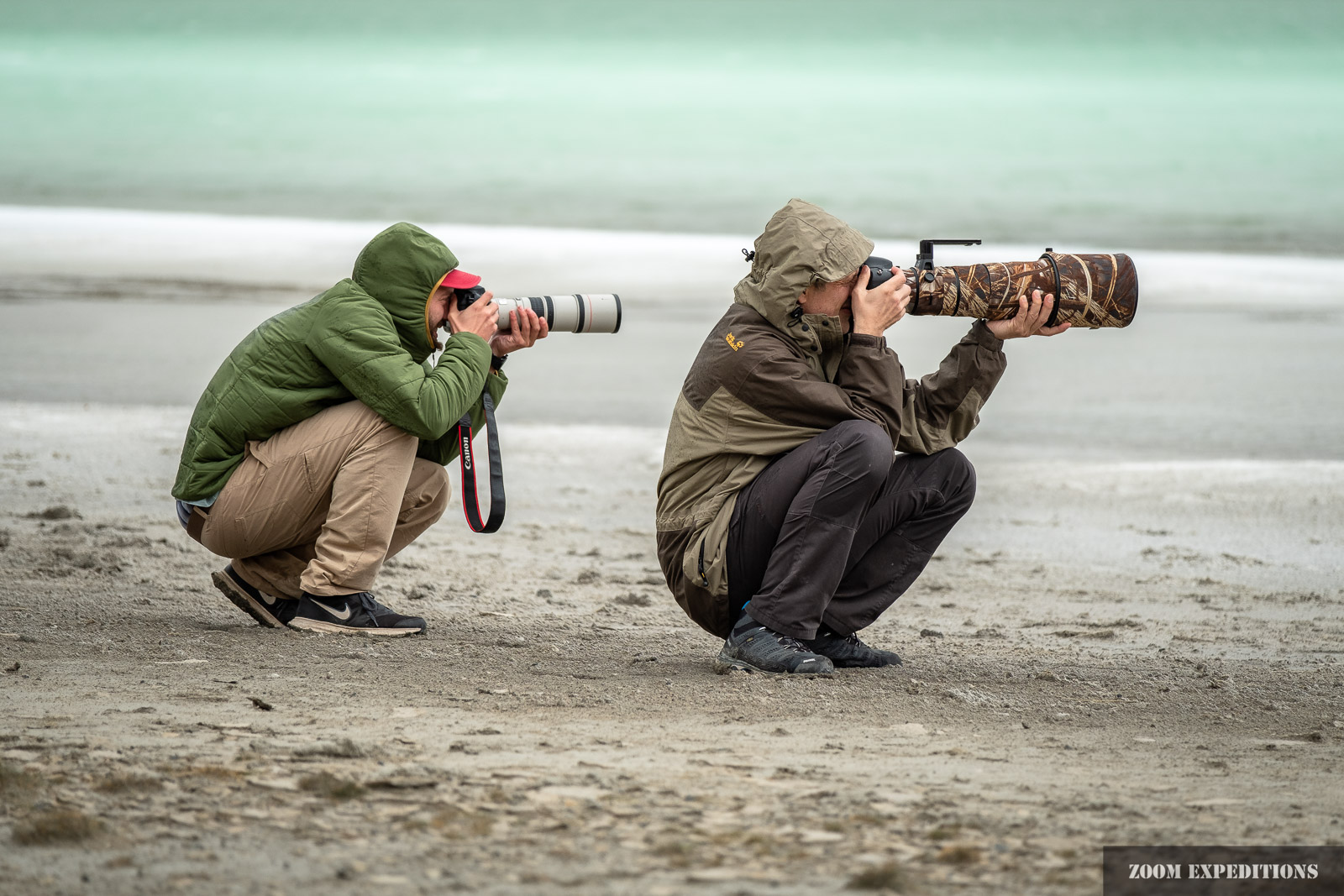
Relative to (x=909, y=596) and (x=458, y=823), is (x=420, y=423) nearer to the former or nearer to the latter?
(x=458, y=823)

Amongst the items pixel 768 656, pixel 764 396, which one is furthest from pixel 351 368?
pixel 768 656

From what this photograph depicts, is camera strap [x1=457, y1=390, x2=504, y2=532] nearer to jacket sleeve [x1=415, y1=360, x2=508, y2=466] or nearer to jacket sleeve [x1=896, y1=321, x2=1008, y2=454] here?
jacket sleeve [x1=415, y1=360, x2=508, y2=466]

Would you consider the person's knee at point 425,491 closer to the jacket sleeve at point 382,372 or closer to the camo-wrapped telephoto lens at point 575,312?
the jacket sleeve at point 382,372

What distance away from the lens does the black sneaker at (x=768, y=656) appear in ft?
11.6

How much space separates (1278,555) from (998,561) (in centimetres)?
115

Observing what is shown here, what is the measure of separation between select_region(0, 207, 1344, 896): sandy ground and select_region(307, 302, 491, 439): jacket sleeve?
65cm

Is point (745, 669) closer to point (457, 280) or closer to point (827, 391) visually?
point (827, 391)

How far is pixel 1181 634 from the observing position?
4.51 metres

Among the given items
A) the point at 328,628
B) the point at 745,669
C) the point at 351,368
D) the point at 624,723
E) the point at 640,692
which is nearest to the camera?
the point at 624,723

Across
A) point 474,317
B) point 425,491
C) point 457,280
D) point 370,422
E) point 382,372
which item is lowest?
point 425,491

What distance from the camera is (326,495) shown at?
384 centimetres

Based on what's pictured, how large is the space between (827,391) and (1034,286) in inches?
28.3

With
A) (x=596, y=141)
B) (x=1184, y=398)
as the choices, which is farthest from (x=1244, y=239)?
(x=596, y=141)
